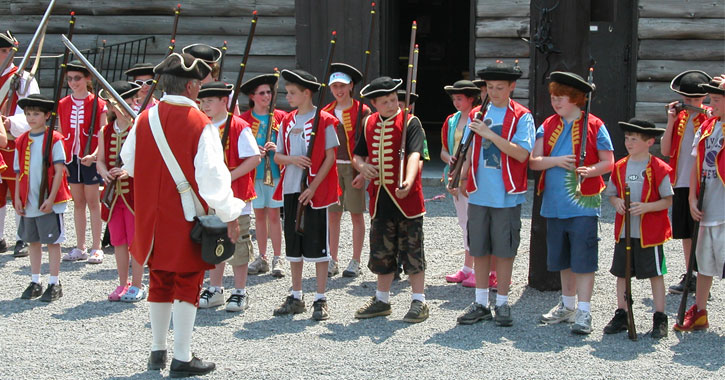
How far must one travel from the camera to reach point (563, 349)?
6070 millimetres

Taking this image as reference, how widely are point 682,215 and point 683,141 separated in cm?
57

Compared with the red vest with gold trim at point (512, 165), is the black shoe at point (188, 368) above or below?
below

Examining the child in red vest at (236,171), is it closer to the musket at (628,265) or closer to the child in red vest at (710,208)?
the musket at (628,265)

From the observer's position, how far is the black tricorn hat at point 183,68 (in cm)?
557

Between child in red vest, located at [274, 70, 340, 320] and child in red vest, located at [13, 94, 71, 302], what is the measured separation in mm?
1864

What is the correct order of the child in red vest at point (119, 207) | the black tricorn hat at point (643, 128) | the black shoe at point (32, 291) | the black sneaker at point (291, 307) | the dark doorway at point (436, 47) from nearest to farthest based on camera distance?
the black tricorn hat at point (643, 128)
the black sneaker at point (291, 307)
the child in red vest at point (119, 207)
the black shoe at point (32, 291)
the dark doorway at point (436, 47)

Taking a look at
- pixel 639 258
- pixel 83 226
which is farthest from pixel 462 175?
pixel 83 226

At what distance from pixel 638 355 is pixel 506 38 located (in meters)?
6.99

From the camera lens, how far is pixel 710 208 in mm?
6477

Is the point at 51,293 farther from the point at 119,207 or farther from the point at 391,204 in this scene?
the point at 391,204

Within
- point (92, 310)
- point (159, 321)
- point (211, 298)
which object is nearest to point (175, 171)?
point (159, 321)

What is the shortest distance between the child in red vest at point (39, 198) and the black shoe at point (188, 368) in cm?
221

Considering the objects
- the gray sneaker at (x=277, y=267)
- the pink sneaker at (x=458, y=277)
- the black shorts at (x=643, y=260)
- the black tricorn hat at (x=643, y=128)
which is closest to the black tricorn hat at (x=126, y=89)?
the gray sneaker at (x=277, y=267)

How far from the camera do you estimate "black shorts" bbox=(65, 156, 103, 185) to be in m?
8.59
